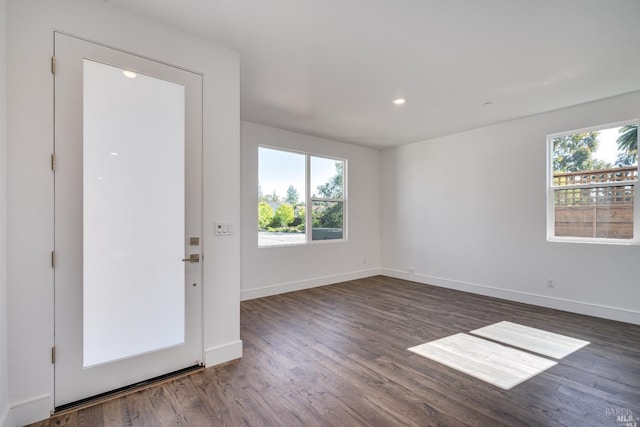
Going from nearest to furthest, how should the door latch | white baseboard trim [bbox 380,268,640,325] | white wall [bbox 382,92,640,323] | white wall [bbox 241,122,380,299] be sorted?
the door latch, white baseboard trim [bbox 380,268,640,325], white wall [bbox 382,92,640,323], white wall [bbox 241,122,380,299]

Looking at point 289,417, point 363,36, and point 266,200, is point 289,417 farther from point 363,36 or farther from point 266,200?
point 266,200

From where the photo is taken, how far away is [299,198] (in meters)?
5.33

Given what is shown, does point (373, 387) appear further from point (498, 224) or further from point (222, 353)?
point (498, 224)

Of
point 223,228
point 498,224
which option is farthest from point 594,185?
point 223,228

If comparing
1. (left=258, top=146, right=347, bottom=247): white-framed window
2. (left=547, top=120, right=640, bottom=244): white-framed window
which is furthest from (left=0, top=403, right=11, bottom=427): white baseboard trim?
(left=547, top=120, right=640, bottom=244): white-framed window

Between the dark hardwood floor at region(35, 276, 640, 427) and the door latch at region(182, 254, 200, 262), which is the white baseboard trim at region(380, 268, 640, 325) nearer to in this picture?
the dark hardwood floor at region(35, 276, 640, 427)

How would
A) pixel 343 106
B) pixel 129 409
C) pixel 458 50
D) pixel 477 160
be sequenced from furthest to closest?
pixel 477 160, pixel 343 106, pixel 458 50, pixel 129 409

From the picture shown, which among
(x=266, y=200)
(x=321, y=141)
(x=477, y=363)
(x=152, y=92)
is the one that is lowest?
(x=477, y=363)

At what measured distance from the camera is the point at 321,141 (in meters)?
5.57

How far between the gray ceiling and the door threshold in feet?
8.93

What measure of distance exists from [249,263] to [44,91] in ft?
10.6

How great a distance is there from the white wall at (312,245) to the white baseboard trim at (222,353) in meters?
1.95

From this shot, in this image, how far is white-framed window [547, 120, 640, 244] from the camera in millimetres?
3629

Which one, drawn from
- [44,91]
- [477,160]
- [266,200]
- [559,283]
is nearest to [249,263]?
[266,200]
